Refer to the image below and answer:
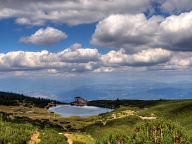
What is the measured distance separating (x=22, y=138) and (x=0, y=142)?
35.3 feet

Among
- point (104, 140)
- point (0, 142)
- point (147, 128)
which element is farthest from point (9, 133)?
point (147, 128)

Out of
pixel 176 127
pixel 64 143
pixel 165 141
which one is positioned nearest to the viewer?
pixel 165 141

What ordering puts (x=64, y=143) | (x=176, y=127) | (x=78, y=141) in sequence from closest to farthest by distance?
(x=176, y=127)
(x=64, y=143)
(x=78, y=141)

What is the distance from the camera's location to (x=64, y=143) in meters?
182

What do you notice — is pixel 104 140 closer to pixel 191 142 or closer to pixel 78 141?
pixel 191 142

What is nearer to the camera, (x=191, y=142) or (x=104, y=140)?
(x=191, y=142)

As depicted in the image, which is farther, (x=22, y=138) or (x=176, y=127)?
(x=22, y=138)

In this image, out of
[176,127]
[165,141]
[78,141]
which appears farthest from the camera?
[78,141]

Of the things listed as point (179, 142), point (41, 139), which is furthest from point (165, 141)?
point (41, 139)

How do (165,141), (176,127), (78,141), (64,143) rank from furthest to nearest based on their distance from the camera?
(78,141) < (64,143) < (176,127) < (165,141)

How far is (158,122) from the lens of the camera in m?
133

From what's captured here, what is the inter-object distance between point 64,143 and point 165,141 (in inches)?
2758

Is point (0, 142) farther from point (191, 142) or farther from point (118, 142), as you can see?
point (191, 142)

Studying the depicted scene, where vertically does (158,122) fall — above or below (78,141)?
above
